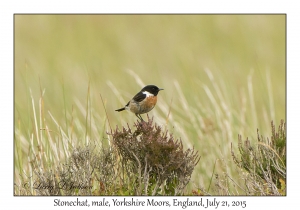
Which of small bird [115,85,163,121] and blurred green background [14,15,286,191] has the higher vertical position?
blurred green background [14,15,286,191]

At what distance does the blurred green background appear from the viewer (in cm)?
1000

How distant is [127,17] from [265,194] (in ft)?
35.6

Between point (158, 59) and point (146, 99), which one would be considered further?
point (158, 59)

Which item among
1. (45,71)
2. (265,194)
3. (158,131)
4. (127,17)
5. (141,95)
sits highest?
(127,17)

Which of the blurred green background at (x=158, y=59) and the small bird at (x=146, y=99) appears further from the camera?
the blurred green background at (x=158, y=59)

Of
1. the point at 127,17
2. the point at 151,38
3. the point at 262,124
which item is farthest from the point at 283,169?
the point at 127,17

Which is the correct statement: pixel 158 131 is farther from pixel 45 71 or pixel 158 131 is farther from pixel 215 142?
pixel 45 71

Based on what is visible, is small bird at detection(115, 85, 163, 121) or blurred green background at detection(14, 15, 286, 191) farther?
blurred green background at detection(14, 15, 286, 191)

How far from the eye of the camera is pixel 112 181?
16.2 feet

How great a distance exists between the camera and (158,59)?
13078mm

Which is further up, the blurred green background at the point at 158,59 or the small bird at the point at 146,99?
the blurred green background at the point at 158,59

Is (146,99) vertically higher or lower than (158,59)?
lower

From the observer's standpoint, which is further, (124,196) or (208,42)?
(208,42)

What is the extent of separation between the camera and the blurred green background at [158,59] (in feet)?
32.8
